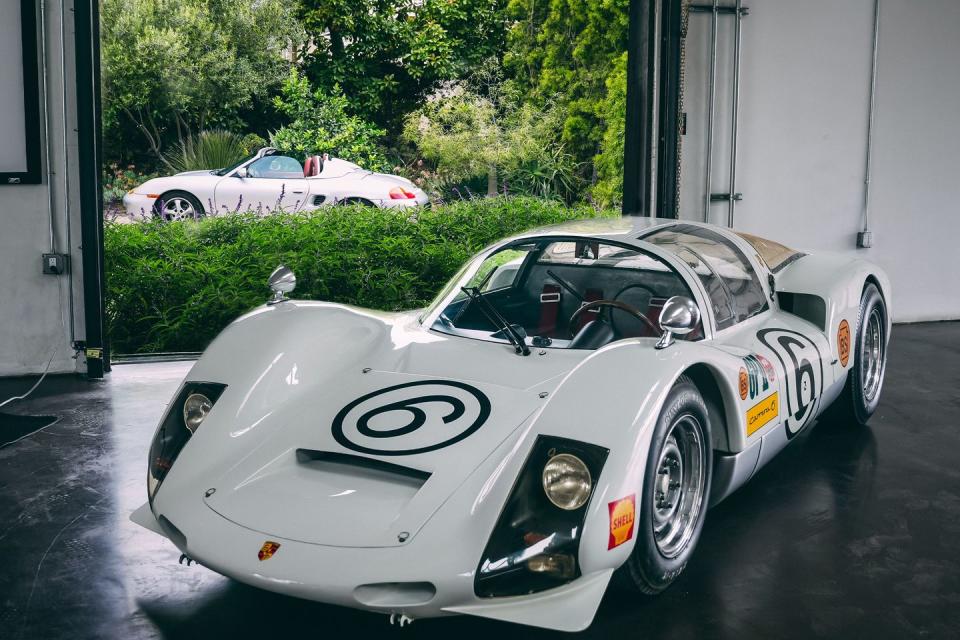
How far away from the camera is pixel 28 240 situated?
5.55 m

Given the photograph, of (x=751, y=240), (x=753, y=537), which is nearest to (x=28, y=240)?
(x=751, y=240)

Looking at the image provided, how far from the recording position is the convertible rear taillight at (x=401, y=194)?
1067 centimetres

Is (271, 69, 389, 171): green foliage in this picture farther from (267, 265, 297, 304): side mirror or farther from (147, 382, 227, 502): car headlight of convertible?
(147, 382, 227, 502): car headlight of convertible

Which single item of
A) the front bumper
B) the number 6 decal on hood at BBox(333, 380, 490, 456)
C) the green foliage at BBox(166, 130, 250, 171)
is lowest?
the front bumper

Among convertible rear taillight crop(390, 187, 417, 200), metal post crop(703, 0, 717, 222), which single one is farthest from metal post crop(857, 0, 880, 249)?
convertible rear taillight crop(390, 187, 417, 200)

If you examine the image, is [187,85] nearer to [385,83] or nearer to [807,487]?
[385,83]

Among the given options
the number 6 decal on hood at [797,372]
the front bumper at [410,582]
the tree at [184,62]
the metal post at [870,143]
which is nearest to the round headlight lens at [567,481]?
the front bumper at [410,582]

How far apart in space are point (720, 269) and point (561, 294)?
2.25 feet

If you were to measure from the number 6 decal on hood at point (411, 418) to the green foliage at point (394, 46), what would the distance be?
39.6 ft

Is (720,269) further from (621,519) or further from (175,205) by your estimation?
(175,205)

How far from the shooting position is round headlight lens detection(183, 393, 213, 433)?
2949mm

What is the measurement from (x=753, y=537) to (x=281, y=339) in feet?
5.84

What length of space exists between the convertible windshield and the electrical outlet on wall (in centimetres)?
311

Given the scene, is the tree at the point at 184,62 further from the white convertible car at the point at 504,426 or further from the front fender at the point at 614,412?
the front fender at the point at 614,412
